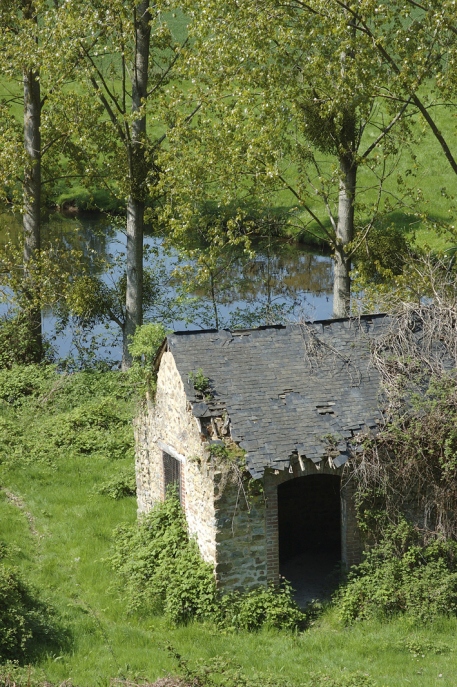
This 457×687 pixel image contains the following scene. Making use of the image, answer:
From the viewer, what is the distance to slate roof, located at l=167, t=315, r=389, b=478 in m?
13.5

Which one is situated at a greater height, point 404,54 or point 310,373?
point 404,54

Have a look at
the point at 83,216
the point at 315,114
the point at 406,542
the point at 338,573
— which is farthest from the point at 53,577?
the point at 83,216

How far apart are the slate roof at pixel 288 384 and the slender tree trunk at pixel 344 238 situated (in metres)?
7.69

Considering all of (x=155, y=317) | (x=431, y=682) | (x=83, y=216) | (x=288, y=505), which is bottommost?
(x=431, y=682)

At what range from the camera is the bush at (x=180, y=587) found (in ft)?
43.9

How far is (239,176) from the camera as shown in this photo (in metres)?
23.2

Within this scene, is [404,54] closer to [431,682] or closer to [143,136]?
[143,136]

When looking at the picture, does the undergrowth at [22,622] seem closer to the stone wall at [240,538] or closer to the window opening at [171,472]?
the stone wall at [240,538]

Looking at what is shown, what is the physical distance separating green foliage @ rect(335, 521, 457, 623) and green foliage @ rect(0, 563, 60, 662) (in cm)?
466

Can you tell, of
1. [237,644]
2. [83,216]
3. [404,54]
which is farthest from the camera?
[83,216]

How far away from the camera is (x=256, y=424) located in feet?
44.9

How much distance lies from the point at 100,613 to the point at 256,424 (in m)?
4.05

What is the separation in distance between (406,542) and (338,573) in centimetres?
140

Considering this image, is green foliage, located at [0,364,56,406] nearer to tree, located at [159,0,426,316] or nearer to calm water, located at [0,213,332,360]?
calm water, located at [0,213,332,360]
